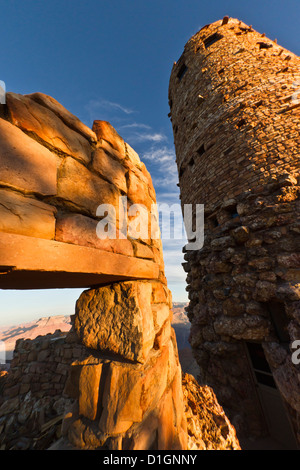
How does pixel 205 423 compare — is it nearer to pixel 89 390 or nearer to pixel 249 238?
pixel 89 390

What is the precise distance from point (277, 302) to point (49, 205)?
A: 11.6 feet

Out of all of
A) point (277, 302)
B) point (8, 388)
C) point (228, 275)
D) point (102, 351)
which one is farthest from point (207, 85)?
point (8, 388)

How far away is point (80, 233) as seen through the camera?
34.7 inches

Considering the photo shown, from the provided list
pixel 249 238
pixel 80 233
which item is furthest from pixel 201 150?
pixel 80 233

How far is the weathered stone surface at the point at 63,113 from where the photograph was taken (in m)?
0.92

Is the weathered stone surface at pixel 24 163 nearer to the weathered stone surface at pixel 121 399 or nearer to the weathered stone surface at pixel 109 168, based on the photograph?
the weathered stone surface at pixel 109 168

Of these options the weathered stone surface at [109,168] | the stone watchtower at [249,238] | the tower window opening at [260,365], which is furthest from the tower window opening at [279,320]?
the weathered stone surface at [109,168]

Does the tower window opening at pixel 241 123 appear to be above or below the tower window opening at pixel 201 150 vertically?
above

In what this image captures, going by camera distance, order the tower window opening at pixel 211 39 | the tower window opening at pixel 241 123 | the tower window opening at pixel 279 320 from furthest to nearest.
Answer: the tower window opening at pixel 211 39, the tower window opening at pixel 241 123, the tower window opening at pixel 279 320

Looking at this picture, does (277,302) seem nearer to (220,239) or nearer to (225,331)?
(225,331)

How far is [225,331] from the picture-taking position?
3174mm

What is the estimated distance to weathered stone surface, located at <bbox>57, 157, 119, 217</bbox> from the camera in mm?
880

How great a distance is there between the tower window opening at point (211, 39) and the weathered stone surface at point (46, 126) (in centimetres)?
697

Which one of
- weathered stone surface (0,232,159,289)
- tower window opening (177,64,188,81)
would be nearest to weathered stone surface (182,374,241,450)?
weathered stone surface (0,232,159,289)
